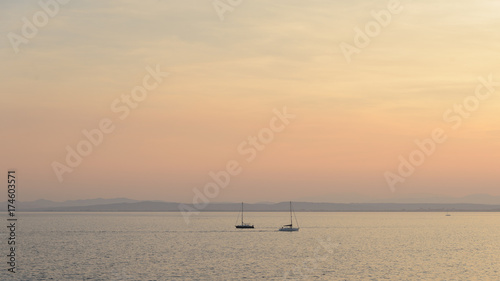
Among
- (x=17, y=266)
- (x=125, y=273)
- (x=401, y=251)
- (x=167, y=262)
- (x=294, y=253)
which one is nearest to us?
(x=125, y=273)

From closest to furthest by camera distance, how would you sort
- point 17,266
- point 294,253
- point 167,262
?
point 17,266 → point 167,262 → point 294,253

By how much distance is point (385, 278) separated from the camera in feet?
322

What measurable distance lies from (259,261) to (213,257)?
43.7 feet

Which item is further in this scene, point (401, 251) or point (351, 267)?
point (401, 251)

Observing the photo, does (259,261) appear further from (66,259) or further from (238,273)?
(66,259)

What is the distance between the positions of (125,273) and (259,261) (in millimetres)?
30660

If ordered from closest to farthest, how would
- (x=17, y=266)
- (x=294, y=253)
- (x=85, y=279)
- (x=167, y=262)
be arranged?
(x=85, y=279) < (x=17, y=266) < (x=167, y=262) < (x=294, y=253)

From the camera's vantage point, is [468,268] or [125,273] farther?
[468,268]

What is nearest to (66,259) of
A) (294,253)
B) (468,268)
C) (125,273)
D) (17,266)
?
(17,266)

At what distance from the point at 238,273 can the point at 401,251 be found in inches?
2502

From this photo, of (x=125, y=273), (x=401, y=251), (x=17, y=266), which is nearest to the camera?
(x=125, y=273)

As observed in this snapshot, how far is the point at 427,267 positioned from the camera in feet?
379

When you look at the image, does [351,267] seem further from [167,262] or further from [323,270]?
[167,262]

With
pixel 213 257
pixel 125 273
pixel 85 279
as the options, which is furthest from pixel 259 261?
pixel 85 279
